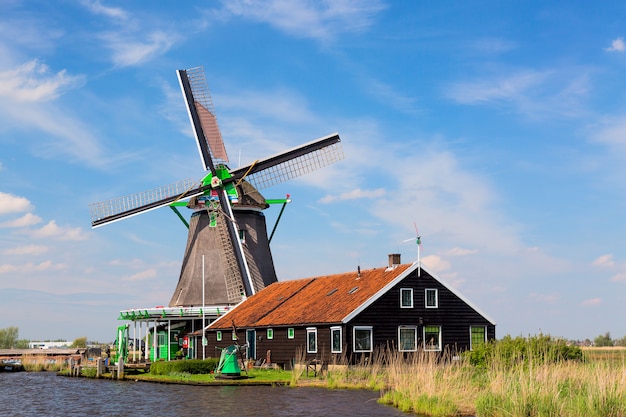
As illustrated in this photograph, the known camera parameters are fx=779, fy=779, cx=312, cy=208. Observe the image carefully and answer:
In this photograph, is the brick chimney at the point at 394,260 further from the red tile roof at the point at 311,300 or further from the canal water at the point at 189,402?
the canal water at the point at 189,402

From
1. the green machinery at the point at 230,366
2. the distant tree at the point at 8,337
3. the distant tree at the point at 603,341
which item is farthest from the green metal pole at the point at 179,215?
the distant tree at the point at 8,337

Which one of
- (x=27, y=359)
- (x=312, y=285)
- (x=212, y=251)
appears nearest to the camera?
(x=312, y=285)

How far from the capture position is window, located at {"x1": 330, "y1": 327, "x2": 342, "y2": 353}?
1341 inches

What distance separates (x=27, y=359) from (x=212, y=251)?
56.1 ft

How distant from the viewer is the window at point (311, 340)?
3529cm

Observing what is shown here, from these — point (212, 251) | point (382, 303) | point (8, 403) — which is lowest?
point (8, 403)

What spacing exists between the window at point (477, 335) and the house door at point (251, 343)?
35.3ft

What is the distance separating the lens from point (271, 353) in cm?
3784

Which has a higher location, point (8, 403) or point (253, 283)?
point (253, 283)

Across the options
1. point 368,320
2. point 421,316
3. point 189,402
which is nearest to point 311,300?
point 368,320

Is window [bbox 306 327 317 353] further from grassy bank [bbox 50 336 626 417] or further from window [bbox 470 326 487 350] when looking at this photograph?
window [bbox 470 326 487 350]

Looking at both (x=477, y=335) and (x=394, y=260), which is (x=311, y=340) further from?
(x=477, y=335)

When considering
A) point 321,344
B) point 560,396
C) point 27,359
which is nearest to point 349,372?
point 321,344

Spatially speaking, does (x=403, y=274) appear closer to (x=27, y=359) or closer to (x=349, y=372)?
(x=349, y=372)
